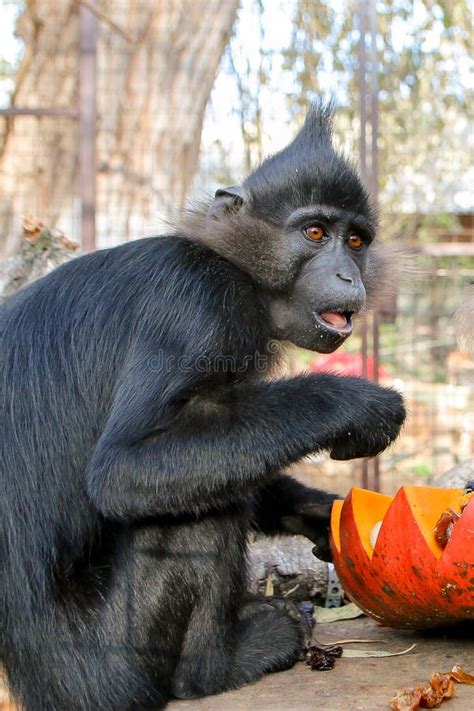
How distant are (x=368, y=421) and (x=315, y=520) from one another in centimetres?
86

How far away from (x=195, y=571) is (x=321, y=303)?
0.97 metres

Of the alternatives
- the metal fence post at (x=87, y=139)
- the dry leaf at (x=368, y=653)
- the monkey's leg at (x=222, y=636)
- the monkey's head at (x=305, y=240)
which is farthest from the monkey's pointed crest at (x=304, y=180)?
the metal fence post at (x=87, y=139)

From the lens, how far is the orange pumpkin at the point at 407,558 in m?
2.67

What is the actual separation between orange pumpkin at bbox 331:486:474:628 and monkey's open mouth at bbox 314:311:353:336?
563 mm

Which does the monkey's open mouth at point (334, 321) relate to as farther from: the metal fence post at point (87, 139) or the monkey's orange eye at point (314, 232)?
the metal fence post at point (87, 139)

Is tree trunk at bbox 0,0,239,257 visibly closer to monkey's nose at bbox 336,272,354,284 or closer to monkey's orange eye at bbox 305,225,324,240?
monkey's orange eye at bbox 305,225,324,240

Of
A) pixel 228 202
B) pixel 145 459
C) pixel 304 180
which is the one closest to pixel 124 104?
pixel 228 202

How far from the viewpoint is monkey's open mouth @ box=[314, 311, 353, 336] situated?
119 inches

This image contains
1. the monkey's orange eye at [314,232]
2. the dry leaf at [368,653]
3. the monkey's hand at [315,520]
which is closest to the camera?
the dry leaf at [368,653]

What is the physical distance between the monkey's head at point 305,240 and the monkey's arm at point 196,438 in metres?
0.39

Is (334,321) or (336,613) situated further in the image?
(336,613)

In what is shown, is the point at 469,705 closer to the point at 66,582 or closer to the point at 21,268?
the point at 66,582

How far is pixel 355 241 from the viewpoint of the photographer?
3.20 m

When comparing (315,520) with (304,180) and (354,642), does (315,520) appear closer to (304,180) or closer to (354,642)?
(354,642)
